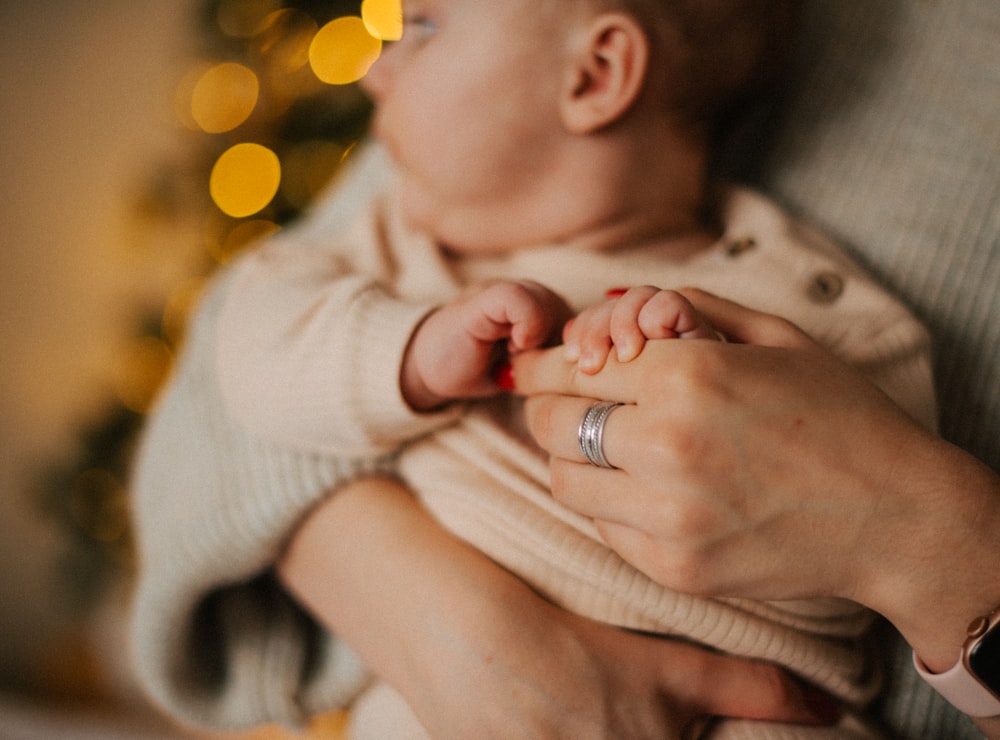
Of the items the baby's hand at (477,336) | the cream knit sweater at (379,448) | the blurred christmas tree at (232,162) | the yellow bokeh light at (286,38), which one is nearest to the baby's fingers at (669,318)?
the baby's hand at (477,336)

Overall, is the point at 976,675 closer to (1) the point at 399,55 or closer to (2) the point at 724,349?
(2) the point at 724,349

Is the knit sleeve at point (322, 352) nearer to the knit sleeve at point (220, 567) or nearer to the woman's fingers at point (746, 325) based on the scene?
the knit sleeve at point (220, 567)

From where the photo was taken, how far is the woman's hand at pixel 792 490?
54 centimetres

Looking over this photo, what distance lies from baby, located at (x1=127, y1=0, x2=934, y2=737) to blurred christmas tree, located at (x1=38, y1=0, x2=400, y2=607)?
0.73 metres

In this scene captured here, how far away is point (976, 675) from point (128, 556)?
1994 mm

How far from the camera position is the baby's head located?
0.82 meters

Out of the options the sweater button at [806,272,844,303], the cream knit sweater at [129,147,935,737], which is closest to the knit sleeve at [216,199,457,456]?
the cream knit sweater at [129,147,935,737]

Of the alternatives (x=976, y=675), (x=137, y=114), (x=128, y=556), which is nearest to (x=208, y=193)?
(x=137, y=114)

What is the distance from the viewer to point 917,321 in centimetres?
77

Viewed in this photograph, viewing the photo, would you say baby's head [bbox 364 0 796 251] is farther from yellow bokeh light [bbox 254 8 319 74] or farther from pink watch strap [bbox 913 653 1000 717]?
yellow bokeh light [bbox 254 8 319 74]

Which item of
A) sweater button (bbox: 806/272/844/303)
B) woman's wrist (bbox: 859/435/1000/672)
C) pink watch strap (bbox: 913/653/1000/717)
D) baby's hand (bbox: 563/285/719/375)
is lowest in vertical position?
pink watch strap (bbox: 913/653/1000/717)

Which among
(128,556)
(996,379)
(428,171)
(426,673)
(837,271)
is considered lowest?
(128,556)

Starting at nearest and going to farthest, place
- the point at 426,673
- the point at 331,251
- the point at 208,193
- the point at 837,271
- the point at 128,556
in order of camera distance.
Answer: the point at 426,673 < the point at 837,271 < the point at 331,251 < the point at 208,193 < the point at 128,556

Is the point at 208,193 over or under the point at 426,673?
over
